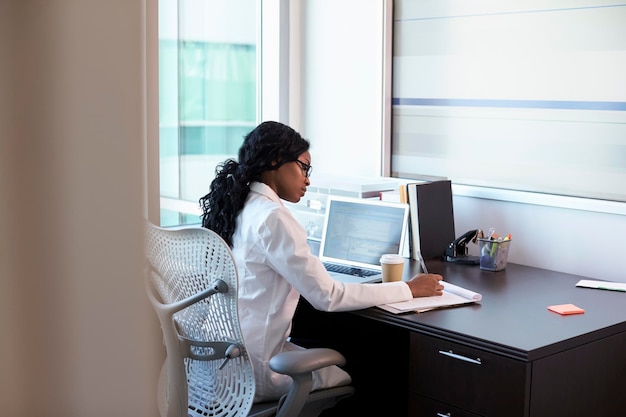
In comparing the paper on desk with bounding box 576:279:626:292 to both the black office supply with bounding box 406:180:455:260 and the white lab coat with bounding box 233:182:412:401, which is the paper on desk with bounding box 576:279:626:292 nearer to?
the black office supply with bounding box 406:180:455:260

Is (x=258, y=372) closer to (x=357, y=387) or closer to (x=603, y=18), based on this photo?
(x=357, y=387)

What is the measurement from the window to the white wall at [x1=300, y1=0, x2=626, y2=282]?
0.30 meters

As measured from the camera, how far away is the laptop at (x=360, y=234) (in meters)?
2.62

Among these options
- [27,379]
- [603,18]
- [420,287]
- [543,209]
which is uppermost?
[603,18]

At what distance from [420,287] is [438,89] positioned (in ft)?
3.47

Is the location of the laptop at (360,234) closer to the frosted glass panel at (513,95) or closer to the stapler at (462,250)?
the stapler at (462,250)

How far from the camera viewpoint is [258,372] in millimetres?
2035

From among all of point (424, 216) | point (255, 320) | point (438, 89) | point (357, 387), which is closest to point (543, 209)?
point (424, 216)

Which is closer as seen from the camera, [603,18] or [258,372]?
[258,372]

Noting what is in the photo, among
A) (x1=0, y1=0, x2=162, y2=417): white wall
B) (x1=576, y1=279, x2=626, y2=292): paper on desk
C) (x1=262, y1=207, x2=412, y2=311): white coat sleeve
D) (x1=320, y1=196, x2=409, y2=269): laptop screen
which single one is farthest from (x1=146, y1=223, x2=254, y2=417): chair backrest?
(x1=0, y1=0, x2=162, y2=417): white wall

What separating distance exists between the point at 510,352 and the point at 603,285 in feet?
2.53

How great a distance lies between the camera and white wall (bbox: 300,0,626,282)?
253cm

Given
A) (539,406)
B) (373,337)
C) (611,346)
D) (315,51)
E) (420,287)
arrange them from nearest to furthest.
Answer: (539,406) → (611,346) → (420,287) → (373,337) → (315,51)

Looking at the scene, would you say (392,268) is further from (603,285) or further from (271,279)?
(603,285)
